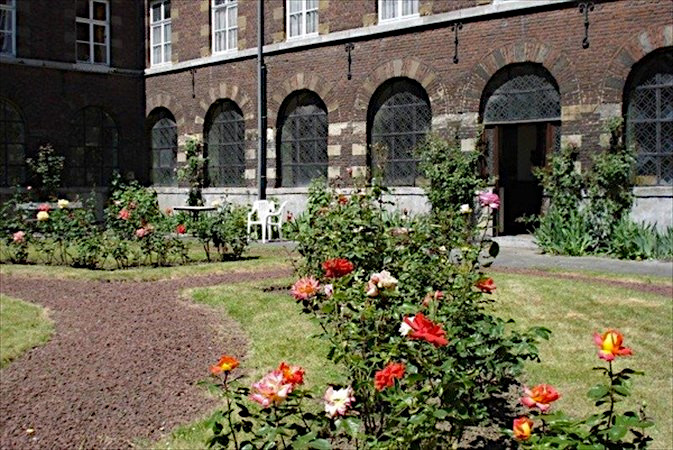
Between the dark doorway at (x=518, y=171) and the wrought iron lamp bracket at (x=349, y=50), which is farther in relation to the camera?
the wrought iron lamp bracket at (x=349, y=50)

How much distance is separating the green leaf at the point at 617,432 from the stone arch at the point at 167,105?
19890 mm

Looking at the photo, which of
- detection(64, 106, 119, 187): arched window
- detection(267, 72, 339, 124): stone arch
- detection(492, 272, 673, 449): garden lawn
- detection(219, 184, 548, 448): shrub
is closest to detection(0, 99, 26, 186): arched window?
detection(64, 106, 119, 187): arched window

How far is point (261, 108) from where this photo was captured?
19.2 meters

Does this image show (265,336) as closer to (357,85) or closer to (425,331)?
(425,331)

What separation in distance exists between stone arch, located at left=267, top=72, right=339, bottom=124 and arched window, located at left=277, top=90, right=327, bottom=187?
164mm

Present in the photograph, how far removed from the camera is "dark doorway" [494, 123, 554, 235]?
16050mm

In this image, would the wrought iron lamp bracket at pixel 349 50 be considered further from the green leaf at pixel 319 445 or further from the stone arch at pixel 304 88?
the green leaf at pixel 319 445

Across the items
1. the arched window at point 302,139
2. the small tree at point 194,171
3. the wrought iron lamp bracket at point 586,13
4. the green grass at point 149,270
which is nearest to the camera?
the green grass at point 149,270

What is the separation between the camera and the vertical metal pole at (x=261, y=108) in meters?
19.1

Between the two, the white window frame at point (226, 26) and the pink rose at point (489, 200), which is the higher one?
the white window frame at point (226, 26)

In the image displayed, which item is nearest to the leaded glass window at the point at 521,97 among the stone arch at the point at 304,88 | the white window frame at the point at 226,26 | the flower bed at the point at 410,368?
the stone arch at the point at 304,88

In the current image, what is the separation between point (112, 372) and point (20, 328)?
170 cm

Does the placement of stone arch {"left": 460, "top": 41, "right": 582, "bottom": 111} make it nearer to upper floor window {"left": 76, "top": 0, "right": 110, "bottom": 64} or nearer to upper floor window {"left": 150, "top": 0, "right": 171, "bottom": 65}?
upper floor window {"left": 150, "top": 0, "right": 171, "bottom": 65}

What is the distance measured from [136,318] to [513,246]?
934cm
